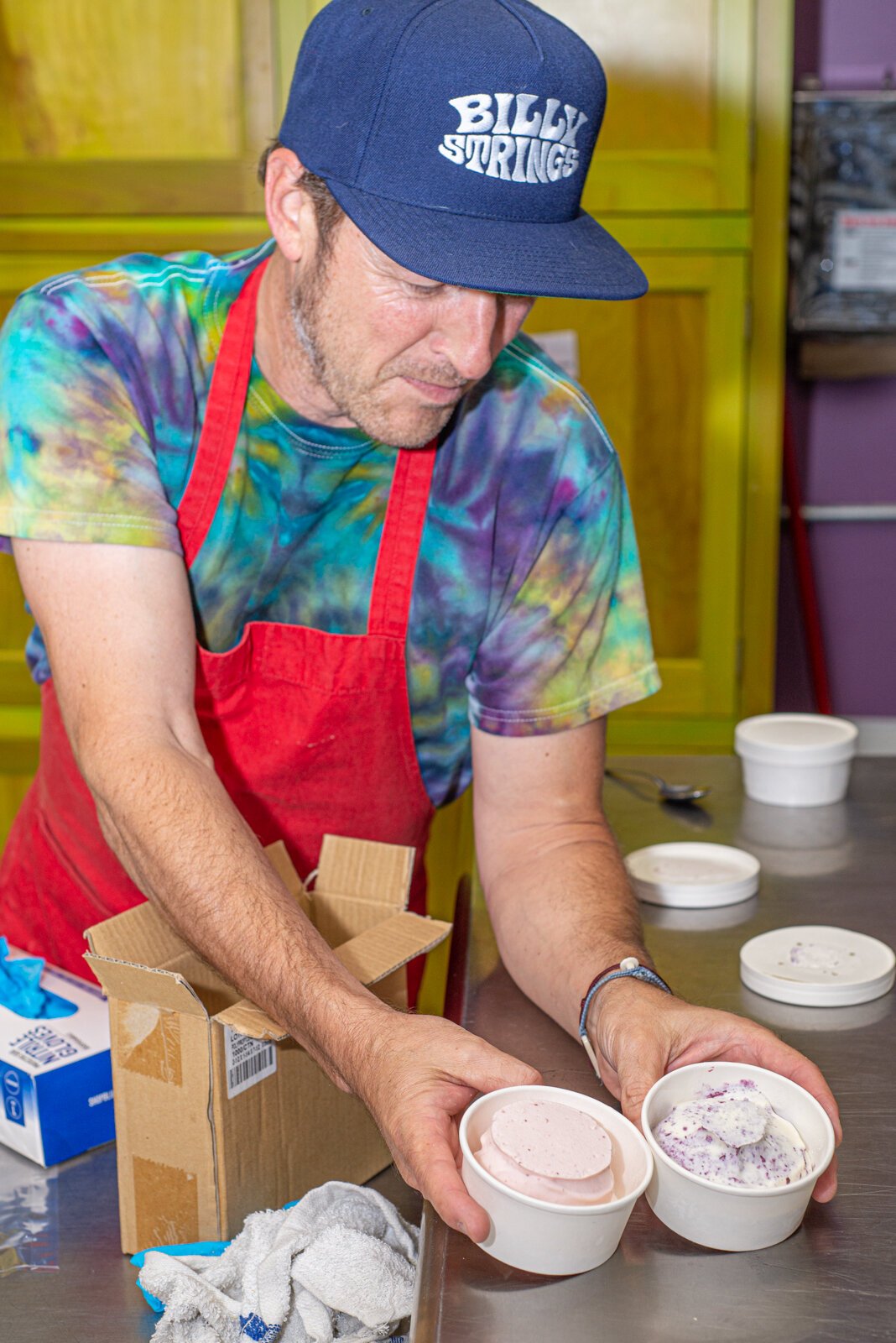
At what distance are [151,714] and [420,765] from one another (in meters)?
0.37

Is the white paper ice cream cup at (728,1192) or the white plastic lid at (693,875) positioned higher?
the white paper ice cream cup at (728,1192)

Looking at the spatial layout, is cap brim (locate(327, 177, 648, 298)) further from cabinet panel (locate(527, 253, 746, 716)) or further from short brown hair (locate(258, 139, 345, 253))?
cabinet panel (locate(527, 253, 746, 716))

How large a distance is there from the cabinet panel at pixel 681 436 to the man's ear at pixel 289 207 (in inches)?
52.5

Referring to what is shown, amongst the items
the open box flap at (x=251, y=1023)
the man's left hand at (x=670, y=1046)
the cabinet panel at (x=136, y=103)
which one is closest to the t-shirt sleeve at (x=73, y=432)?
the open box flap at (x=251, y=1023)

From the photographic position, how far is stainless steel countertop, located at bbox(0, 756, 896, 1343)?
30.7 inches

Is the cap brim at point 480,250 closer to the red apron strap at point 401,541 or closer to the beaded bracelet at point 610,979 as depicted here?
the red apron strap at point 401,541

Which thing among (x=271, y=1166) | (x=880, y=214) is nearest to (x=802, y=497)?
(x=880, y=214)

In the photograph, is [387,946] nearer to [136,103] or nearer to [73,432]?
[73,432]

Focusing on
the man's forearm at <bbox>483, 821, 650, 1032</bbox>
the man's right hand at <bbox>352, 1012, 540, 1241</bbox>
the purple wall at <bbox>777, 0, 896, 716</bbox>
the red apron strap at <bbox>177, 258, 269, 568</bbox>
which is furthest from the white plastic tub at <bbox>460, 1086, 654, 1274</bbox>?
the purple wall at <bbox>777, 0, 896, 716</bbox>

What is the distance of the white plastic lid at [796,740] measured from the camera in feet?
5.20

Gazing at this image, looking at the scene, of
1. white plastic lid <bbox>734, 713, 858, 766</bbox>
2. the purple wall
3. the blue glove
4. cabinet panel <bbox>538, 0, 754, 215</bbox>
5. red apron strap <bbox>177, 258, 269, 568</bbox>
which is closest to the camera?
the blue glove

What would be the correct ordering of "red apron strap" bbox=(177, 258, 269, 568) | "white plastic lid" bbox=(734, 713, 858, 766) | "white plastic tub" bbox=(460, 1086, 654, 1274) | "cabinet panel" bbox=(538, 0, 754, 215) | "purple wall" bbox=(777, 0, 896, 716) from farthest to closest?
1. "purple wall" bbox=(777, 0, 896, 716)
2. "cabinet panel" bbox=(538, 0, 754, 215)
3. "white plastic lid" bbox=(734, 713, 858, 766)
4. "red apron strap" bbox=(177, 258, 269, 568)
5. "white plastic tub" bbox=(460, 1086, 654, 1274)

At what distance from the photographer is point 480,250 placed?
1.05m

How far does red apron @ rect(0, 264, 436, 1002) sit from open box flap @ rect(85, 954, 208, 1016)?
394 millimetres
